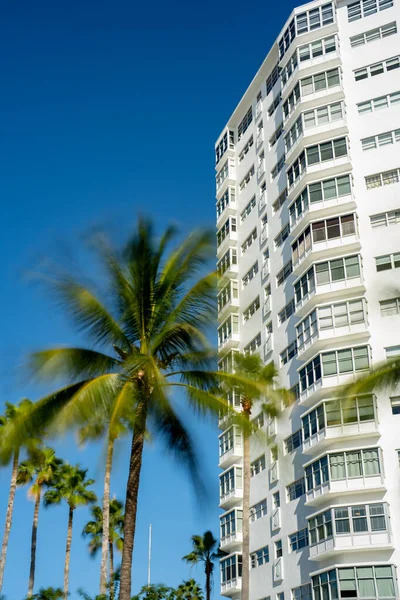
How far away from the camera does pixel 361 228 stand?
50.8 meters

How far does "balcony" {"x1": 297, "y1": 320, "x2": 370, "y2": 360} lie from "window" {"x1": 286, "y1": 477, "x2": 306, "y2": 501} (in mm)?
8076

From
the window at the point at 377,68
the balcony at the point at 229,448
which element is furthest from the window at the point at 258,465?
the window at the point at 377,68

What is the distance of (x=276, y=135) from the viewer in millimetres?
A: 62906

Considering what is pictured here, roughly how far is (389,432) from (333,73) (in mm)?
26824

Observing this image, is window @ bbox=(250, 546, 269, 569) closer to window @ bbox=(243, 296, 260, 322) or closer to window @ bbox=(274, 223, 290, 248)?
window @ bbox=(243, 296, 260, 322)

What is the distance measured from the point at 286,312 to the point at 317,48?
64.9 ft

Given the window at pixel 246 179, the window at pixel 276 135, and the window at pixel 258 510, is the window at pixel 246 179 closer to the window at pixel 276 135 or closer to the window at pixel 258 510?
the window at pixel 276 135

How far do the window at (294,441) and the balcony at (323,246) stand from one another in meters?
10.8

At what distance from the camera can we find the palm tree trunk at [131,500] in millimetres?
23406

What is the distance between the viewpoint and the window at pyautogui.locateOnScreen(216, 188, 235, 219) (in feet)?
227

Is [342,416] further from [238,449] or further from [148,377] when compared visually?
[148,377]

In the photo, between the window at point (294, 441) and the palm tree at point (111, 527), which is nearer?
the window at point (294, 441)

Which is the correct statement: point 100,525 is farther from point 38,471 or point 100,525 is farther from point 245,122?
point 245,122

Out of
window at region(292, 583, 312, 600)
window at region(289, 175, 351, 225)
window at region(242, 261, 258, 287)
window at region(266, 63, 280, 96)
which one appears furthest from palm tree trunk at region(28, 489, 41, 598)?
window at region(266, 63, 280, 96)
